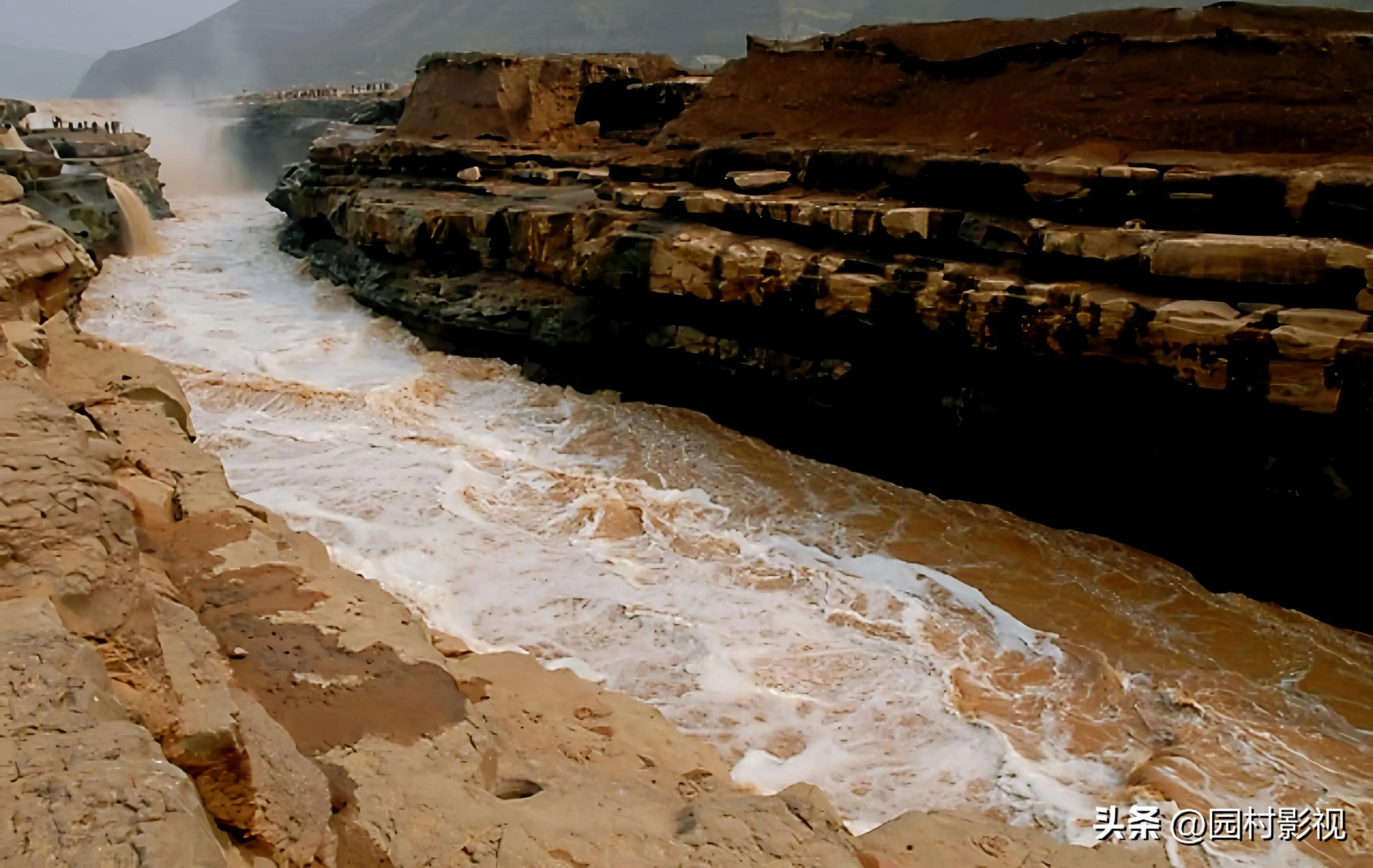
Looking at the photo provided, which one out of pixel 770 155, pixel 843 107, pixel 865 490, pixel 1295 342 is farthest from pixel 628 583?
pixel 843 107

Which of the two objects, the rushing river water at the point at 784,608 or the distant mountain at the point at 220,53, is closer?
the rushing river water at the point at 784,608

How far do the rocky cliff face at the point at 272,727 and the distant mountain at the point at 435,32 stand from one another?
34163 mm

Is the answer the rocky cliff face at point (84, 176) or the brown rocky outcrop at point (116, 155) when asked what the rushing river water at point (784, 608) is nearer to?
the rocky cliff face at point (84, 176)

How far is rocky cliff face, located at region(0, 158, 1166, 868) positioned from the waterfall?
46.8ft

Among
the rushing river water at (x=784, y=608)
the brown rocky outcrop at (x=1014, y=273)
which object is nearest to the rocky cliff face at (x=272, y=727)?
the rushing river water at (x=784, y=608)

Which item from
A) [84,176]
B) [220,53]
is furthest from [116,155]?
[220,53]

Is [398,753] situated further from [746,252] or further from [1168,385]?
[746,252]

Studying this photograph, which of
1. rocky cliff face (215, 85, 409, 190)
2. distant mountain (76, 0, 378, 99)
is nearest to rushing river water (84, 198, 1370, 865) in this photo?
rocky cliff face (215, 85, 409, 190)

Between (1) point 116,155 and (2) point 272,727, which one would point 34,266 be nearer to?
(2) point 272,727

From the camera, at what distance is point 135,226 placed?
57.4 feet

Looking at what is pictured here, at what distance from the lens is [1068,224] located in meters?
7.85

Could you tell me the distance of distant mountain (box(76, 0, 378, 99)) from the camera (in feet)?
236

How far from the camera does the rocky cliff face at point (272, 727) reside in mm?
2012

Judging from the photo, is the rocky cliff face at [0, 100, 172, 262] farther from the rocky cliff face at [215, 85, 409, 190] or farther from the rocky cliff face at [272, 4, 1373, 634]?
the rocky cliff face at [215, 85, 409, 190]
